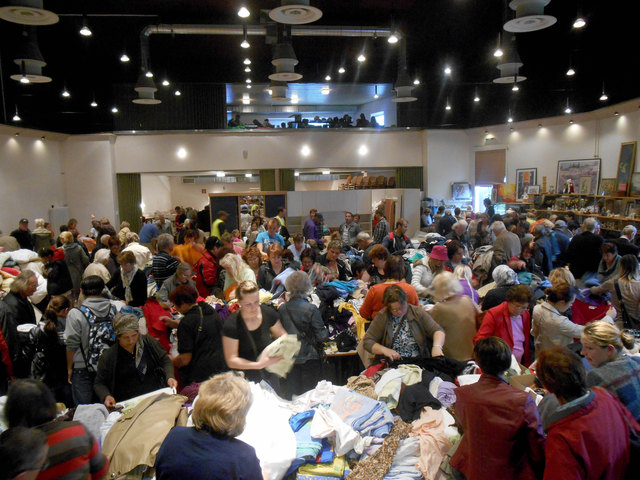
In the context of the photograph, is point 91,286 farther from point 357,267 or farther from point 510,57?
point 510,57

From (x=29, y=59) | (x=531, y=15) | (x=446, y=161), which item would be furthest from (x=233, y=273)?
(x=446, y=161)

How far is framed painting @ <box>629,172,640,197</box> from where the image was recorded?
10016mm

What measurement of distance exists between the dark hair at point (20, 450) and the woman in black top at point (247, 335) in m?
1.73

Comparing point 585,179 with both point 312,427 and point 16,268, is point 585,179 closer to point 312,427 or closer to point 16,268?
point 312,427

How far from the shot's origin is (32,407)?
2205mm

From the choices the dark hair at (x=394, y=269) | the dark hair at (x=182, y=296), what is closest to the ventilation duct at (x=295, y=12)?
the dark hair at (x=394, y=269)

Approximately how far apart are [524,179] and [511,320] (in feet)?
36.2

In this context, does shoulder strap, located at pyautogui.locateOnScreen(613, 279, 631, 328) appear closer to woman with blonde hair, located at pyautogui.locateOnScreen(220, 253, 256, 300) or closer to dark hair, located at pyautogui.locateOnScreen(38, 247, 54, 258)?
woman with blonde hair, located at pyautogui.locateOnScreen(220, 253, 256, 300)

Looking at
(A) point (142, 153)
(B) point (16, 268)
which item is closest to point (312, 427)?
(B) point (16, 268)

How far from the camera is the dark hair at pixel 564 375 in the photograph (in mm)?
2119

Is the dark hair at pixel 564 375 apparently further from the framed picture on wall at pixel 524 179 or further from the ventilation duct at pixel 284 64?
the framed picture on wall at pixel 524 179

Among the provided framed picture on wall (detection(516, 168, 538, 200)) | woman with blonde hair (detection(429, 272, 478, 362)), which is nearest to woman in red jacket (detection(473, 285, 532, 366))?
woman with blonde hair (detection(429, 272, 478, 362))

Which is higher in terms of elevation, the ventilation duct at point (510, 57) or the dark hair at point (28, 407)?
the ventilation duct at point (510, 57)

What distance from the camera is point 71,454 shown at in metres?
2.07
